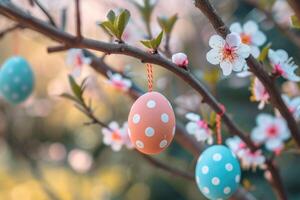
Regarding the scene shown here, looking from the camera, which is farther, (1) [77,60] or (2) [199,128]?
(1) [77,60]

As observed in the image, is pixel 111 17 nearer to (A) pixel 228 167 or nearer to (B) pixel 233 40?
(B) pixel 233 40

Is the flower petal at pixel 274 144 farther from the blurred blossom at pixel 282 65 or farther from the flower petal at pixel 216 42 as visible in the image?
the flower petal at pixel 216 42

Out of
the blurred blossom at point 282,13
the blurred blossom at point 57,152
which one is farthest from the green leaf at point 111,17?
the blurred blossom at point 57,152

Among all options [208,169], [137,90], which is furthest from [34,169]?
[208,169]

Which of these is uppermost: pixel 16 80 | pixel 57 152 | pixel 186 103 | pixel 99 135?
pixel 16 80

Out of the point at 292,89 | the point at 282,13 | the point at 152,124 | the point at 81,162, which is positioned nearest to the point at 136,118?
the point at 152,124
